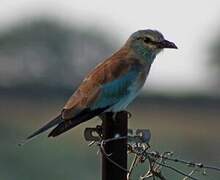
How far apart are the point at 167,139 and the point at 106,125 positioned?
35.6 ft

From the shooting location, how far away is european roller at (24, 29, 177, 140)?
7.79 meters

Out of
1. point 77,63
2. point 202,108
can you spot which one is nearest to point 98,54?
point 77,63

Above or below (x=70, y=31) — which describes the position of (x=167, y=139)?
below

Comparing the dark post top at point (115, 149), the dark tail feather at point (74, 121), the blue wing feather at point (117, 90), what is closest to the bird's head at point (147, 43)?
the blue wing feather at point (117, 90)

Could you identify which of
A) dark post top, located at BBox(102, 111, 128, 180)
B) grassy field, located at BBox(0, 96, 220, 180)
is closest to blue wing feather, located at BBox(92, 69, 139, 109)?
grassy field, located at BBox(0, 96, 220, 180)

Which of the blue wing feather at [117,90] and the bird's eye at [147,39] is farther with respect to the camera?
the bird's eye at [147,39]

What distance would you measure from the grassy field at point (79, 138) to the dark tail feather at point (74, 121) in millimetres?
631

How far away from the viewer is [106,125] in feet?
22.2

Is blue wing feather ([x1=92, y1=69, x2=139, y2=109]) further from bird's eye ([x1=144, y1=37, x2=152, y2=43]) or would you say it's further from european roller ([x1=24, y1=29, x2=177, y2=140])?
bird's eye ([x1=144, y1=37, x2=152, y2=43])

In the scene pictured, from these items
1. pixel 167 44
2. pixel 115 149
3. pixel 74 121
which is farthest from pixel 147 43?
pixel 115 149

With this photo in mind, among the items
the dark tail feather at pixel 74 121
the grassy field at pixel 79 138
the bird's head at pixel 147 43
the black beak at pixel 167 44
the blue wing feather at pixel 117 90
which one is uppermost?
the grassy field at pixel 79 138

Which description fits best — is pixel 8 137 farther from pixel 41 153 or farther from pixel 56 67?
pixel 56 67

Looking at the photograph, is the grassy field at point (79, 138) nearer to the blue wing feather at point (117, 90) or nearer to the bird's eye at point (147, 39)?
the blue wing feather at point (117, 90)

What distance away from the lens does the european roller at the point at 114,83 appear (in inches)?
307
